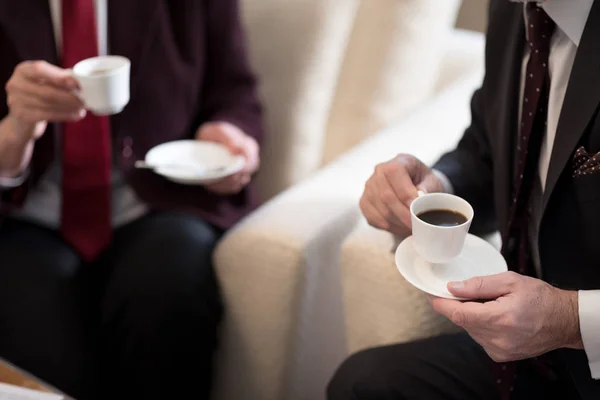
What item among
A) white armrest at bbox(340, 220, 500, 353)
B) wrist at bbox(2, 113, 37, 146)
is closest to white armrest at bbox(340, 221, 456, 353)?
white armrest at bbox(340, 220, 500, 353)

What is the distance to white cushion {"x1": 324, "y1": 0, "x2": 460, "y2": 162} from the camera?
1640mm

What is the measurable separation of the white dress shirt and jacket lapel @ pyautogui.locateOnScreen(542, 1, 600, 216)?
0.80 metres

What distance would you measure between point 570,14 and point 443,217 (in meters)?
0.31

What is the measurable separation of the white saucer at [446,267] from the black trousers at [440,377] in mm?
202

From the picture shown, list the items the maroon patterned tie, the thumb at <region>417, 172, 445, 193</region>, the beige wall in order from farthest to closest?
the beige wall
the thumb at <region>417, 172, 445, 193</region>
the maroon patterned tie

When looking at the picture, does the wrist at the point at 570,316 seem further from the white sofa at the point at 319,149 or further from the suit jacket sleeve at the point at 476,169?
the white sofa at the point at 319,149

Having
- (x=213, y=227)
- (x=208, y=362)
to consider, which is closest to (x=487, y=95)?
(x=213, y=227)

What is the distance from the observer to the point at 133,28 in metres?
1.35

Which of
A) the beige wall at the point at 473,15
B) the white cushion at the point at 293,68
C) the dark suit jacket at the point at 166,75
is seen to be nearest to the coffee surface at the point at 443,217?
the dark suit jacket at the point at 166,75

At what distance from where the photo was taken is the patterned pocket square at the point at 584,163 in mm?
916

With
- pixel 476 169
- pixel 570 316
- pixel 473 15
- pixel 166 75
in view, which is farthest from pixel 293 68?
pixel 473 15

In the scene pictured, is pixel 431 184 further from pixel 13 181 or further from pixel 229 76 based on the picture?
pixel 13 181

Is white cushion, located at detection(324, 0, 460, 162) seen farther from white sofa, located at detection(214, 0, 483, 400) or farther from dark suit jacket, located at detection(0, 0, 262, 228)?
dark suit jacket, located at detection(0, 0, 262, 228)

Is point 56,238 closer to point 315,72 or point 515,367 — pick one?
point 315,72
